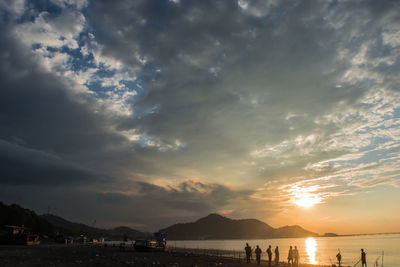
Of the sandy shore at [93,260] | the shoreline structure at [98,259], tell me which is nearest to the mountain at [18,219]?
the shoreline structure at [98,259]

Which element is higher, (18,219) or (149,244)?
(18,219)

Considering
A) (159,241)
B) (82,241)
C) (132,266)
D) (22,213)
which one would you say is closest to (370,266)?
(159,241)

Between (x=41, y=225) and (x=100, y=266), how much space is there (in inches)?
5365

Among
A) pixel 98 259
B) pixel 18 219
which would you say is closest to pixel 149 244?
pixel 98 259

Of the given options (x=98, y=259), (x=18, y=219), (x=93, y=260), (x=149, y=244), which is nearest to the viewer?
(x=93, y=260)

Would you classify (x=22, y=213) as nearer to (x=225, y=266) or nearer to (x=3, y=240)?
(x=3, y=240)

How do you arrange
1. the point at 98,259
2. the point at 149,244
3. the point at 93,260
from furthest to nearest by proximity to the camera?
the point at 149,244 → the point at 98,259 → the point at 93,260

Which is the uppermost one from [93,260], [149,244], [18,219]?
[93,260]

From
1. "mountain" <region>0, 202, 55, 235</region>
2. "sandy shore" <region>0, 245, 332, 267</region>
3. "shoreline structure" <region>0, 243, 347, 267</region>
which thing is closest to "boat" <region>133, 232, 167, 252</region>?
"shoreline structure" <region>0, 243, 347, 267</region>

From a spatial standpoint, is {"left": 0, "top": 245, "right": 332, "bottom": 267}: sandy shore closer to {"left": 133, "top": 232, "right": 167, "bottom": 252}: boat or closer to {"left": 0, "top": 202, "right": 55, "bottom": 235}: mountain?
{"left": 133, "top": 232, "right": 167, "bottom": 252}: boat

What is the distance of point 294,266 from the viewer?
31.8 m

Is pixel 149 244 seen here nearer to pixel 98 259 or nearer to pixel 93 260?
pixel 98 259

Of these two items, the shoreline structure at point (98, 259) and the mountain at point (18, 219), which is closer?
the shoreline structure at point (98, 259)

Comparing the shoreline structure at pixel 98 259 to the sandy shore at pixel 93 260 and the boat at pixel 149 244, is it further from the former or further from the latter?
the boat at pixel 149 244
